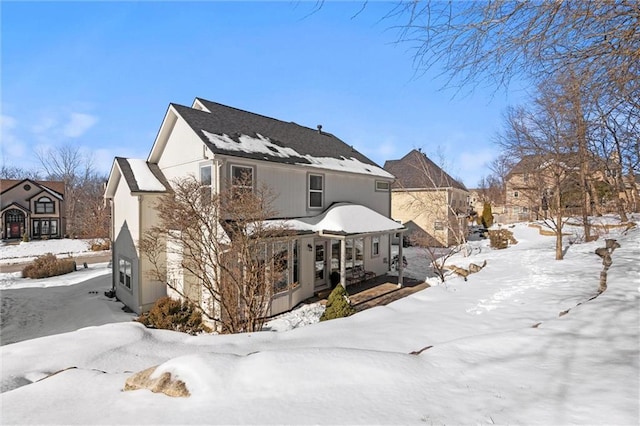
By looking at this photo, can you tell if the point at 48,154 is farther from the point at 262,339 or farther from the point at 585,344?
the point at 585,344

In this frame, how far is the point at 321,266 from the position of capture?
1396cm

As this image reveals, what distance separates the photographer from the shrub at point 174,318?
9.93 m

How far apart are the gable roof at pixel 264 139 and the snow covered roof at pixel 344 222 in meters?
2.07

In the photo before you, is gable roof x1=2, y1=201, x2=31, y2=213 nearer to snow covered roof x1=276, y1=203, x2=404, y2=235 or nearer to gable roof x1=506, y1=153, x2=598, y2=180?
snow covered roof x1=276, y1=203, x2=404, y2=235

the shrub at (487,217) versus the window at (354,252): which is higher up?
the shrub at (487,217)

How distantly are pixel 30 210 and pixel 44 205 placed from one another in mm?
1385

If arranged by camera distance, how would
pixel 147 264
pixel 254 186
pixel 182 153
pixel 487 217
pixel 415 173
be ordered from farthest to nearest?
pixel 487 217
pixel 415 173
pixel 182 153
pixel 147 264
pixel 254 186

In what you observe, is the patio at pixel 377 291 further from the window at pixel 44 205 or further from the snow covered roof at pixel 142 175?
the window at pixel 44 205

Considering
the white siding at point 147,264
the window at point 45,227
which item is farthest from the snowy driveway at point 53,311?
the window at point 45,227

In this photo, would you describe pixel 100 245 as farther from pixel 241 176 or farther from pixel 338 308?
pixel 338 308

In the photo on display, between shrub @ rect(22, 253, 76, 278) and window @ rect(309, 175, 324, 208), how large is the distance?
16.8 metres

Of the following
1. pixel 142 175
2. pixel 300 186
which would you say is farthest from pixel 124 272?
pixel 300 186

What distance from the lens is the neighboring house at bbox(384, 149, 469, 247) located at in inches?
1017

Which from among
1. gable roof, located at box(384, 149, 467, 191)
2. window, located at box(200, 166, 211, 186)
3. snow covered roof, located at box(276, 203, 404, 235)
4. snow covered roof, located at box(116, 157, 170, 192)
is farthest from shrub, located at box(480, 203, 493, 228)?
snow covered roof, located at box(116, 157, 170, 192)
